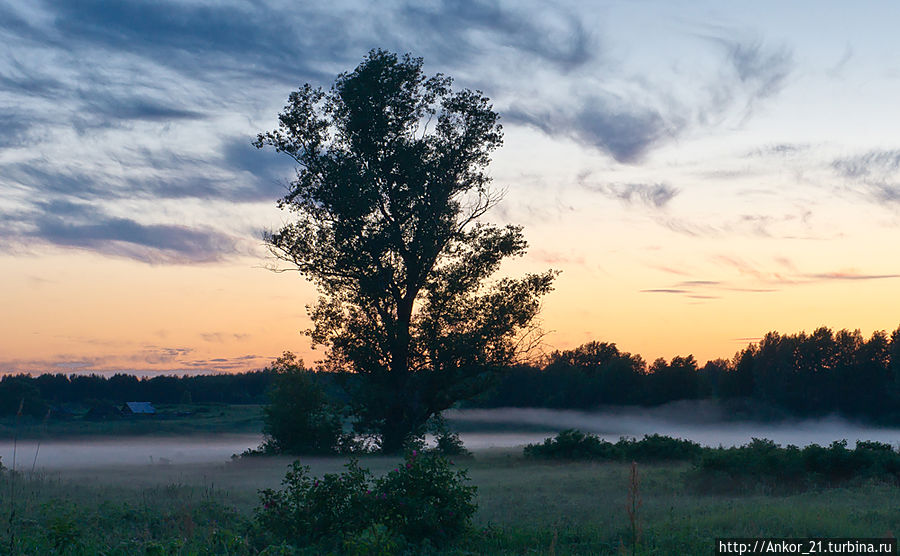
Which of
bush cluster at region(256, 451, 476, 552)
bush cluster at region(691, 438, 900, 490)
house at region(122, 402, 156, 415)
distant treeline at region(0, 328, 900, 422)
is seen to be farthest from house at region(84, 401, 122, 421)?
bush cluster at region(256, 451, 476, 552)

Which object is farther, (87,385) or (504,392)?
(87,385)

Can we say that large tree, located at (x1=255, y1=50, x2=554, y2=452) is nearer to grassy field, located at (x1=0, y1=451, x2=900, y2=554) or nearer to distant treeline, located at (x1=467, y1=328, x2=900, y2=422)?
grassy field, located at (x1=0, y1=451, x2=900, y2=554)

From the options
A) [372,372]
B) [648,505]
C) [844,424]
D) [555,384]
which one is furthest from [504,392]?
[648,505]

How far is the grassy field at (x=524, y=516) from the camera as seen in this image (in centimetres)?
1202

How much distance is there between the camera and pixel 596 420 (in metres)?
73.8

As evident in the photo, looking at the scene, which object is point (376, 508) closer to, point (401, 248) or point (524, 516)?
point (524, 516)

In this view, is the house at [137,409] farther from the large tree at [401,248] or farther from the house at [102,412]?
the large tree at [401,248]

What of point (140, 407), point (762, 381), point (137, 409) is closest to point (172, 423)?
point (137, 409)

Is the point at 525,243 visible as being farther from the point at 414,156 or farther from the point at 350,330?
the point at 350,330

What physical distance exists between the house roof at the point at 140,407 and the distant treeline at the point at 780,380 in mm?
56321

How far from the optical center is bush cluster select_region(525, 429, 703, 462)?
3256 centimetres

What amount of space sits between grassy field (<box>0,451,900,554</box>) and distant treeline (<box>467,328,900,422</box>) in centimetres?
5137

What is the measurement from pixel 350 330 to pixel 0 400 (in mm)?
49335

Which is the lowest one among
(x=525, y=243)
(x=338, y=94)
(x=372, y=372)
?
(x=372, y=372)
